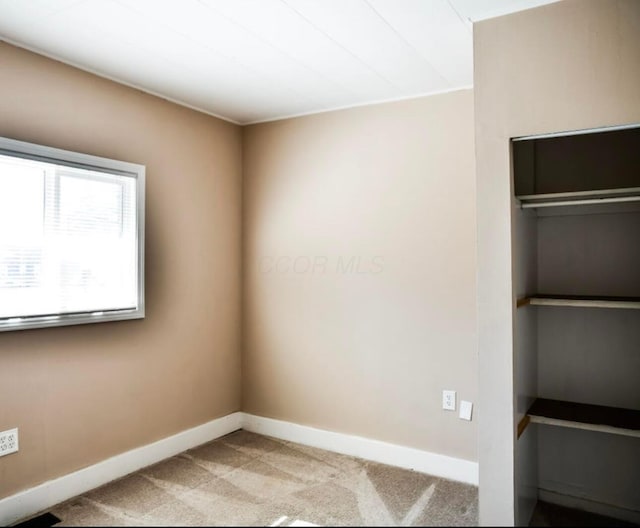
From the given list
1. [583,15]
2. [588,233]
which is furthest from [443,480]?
[583,15]

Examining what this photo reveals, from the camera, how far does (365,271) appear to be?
341 cm

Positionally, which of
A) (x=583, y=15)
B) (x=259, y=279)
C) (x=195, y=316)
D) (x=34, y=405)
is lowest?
(x=34, y=405)

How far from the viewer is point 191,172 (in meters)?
3.53

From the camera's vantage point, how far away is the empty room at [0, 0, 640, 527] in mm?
2160

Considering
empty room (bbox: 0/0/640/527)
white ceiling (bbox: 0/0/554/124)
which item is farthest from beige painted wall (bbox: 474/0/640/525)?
white ceiling (bbox: 0/0/554/124)

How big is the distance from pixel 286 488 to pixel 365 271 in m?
1.43

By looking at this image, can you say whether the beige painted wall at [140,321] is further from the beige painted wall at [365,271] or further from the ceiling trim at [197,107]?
the beige painted wall at [365,271]

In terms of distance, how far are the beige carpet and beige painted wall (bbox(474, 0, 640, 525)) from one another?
52 cm

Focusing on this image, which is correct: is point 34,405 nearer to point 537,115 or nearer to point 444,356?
point 444,356

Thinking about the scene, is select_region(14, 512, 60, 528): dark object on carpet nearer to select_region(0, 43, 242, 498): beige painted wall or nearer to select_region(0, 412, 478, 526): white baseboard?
select_region(0, 412, 478, 526): white baseboard

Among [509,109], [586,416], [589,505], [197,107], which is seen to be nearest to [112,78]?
[197,107]

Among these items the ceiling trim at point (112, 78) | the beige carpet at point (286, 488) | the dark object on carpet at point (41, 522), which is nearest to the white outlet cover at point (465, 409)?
the beige carpet at point (286, 488)

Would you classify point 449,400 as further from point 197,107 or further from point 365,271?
point 197,107

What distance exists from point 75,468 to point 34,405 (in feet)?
1.48
